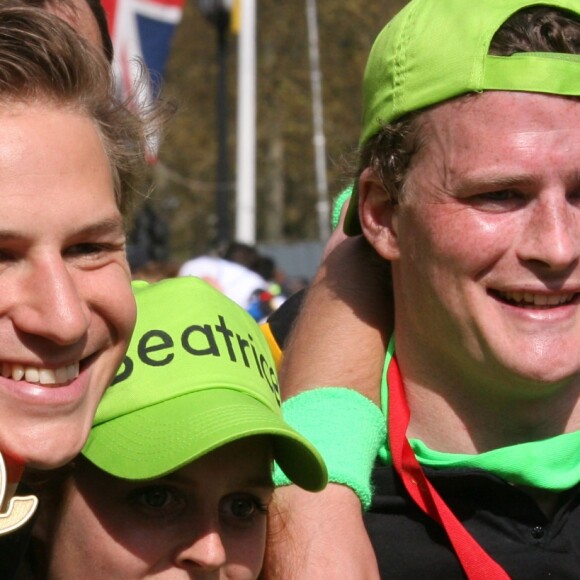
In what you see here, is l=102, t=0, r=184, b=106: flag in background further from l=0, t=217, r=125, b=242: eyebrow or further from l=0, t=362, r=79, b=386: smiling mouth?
l=0, t=362, r=79, b=386: smiling mouth

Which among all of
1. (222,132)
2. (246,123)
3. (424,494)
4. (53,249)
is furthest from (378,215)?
(246,123)

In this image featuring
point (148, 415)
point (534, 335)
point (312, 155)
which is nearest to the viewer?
point (148, 415)

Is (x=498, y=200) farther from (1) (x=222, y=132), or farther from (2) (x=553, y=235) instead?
A: (1) (x=222, y=132)

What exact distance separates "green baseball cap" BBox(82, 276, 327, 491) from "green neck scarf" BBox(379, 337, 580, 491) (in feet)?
1.39

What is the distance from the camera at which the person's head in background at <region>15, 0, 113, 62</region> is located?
8.49 feet

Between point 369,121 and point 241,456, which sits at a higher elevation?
point 369,121

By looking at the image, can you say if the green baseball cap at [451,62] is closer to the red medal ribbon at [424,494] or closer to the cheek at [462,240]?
the cheek at [462,240]

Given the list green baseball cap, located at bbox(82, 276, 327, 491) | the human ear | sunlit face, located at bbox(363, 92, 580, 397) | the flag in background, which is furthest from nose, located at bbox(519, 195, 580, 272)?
the flag in background

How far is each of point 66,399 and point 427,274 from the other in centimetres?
99

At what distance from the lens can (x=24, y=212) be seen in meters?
1.86

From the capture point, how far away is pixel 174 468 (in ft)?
6.97

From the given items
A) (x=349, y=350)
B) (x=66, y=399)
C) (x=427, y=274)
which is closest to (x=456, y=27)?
(x=427, y=274)

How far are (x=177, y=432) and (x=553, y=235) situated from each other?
87 centimetres

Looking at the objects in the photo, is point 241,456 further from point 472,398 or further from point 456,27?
point 456,27
